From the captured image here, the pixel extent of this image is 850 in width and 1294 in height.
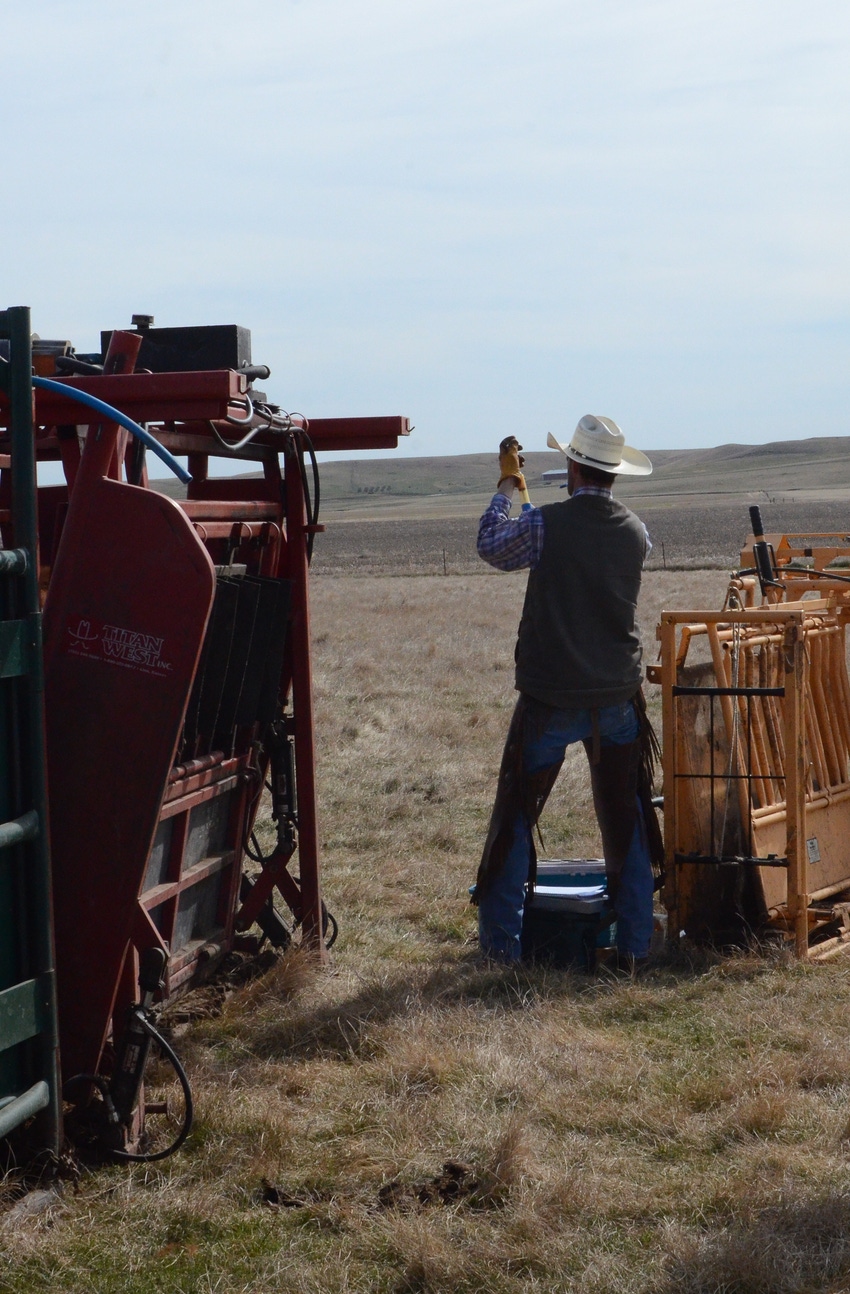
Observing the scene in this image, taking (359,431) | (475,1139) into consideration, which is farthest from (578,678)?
(475,1139)

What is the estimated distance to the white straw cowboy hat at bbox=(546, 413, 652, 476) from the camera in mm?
5473

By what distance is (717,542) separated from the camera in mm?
56656

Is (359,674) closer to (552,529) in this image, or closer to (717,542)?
(552,529)

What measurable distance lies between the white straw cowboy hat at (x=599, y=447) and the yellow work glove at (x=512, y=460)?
0.47ft

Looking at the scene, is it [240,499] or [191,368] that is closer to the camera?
[191,368]

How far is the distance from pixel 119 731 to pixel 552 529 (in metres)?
2.25

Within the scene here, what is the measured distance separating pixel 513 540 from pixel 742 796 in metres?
1.52

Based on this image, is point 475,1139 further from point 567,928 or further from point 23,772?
point 567,928

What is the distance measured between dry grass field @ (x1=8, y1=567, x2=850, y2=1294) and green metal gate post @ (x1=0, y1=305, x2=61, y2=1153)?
499mm

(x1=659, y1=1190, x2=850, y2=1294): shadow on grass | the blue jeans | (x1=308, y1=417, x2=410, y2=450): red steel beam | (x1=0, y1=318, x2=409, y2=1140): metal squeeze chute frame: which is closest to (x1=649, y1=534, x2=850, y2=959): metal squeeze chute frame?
the blue jeans

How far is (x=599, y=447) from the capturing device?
5.50m

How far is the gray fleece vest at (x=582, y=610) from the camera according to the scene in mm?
5398

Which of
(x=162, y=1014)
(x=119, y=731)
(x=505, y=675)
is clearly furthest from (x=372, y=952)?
(x=505, y=675)

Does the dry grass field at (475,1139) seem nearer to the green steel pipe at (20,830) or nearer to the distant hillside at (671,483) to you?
the green steel pipe at (20,830)
